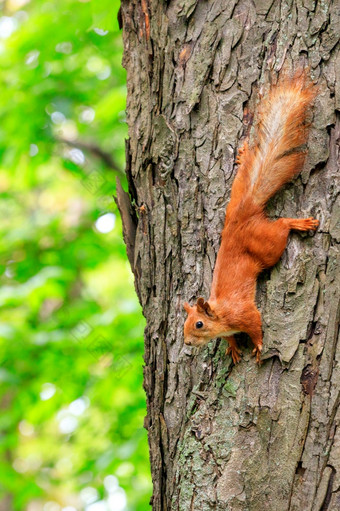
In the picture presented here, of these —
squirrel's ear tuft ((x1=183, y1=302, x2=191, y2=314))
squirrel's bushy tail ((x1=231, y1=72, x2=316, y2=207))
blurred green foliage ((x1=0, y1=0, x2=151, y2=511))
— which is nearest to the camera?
squirrel's bushy tail ((x1=231, y1=72, x2=316, y2=207))

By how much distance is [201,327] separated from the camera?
1.82 metres

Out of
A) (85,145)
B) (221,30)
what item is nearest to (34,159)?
(85,145)

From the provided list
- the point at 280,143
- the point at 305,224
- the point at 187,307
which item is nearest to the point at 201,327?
the point at 187,307

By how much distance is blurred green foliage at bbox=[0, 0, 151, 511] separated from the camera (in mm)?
4035

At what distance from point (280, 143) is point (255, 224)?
0.29m

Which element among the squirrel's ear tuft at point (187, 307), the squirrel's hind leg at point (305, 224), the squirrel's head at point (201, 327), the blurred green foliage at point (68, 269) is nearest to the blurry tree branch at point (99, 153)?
the blurred green foliage at point (68, 269)

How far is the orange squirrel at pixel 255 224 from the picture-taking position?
1789 millimetres

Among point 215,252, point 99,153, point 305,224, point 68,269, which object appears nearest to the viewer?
point 305,224

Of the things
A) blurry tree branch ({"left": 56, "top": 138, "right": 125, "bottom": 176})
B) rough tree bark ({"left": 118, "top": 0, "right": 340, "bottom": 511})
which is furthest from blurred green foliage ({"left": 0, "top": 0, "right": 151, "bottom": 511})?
rough tree bark ({"left": 118, "top": 0, "right": 340, "bottom": 511})

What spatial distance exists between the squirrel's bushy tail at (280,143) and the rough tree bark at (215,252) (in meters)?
0.05

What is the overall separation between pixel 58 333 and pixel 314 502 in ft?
10.2

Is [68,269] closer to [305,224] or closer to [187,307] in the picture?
[187,307]

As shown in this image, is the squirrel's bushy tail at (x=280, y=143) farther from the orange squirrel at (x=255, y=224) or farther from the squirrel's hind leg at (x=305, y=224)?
the squirrel's hind leg at (x=305, y=224)

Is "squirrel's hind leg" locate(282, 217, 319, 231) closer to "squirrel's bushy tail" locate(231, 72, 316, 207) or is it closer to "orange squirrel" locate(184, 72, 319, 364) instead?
"orange squirrel" locate(184, 72, 319, 364)
